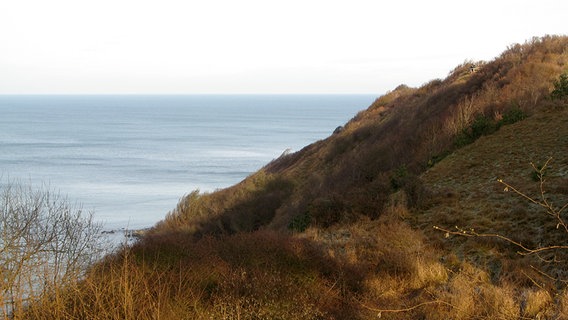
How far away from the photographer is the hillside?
7938 mm

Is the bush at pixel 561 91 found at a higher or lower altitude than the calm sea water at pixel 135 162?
higher

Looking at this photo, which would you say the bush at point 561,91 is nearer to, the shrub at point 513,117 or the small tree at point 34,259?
the shrub at point 513,117

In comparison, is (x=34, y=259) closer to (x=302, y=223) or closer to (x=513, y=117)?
(x=302, y=223)

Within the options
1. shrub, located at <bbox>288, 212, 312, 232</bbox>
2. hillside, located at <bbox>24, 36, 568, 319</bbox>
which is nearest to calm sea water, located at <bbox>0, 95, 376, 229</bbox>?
shrub, located at <bbox>288, 212, 312, 232</bbox>

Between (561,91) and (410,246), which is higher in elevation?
(561,91)

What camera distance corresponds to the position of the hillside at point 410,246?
7938mm

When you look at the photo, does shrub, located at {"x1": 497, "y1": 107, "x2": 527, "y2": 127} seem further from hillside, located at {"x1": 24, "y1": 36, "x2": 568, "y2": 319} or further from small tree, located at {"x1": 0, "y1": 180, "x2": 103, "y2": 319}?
small tree, located at {"x1": 0, "y1": 180, "x2": 103, "y2": 319}

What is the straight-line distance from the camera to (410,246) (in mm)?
11562

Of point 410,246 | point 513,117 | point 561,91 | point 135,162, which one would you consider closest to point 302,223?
point 410,246

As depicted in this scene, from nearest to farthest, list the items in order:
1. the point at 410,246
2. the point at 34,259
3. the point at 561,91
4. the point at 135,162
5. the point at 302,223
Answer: the point at 410,246, the point at 34,259, the point at 302,223, the point at 561,91, the point at 135,162

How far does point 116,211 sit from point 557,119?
36.6 m

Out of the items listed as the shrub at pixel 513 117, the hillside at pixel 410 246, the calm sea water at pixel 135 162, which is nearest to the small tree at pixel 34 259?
the hillside at pixel 410 246

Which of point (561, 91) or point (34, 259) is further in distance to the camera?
point (561, 91)

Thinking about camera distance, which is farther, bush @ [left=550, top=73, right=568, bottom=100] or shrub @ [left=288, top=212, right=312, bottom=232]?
bush @ [left=550, top=73, right=568, bottom=100]
